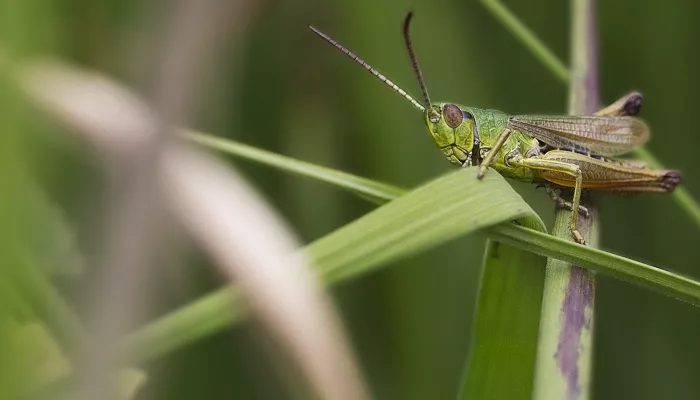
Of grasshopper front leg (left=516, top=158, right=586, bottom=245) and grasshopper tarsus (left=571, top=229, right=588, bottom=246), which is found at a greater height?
grasshopper front leg (left=516, top=158, right=586, bottom=245)

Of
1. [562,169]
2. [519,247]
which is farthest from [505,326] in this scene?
[562,169]

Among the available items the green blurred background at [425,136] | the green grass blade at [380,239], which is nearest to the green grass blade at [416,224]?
the green grass blade at [380,239]

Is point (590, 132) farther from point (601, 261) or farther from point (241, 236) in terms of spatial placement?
→ point (241, 236)

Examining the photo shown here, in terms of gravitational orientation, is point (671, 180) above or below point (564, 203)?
above

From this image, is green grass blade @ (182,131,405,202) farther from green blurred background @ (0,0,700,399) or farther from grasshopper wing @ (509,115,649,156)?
grasshopper wing @ (509,115,649,156)

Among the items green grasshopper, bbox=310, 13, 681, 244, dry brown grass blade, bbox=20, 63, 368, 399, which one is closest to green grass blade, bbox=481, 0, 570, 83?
green grasshopper, bbox=310, 13, 681, 244

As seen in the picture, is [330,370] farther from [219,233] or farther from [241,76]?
[241,76]

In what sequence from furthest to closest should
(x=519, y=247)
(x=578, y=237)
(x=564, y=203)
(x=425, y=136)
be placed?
(x=425, y=136), (x=564, y=203), (x=578, y=237), (x=519, y=247)
